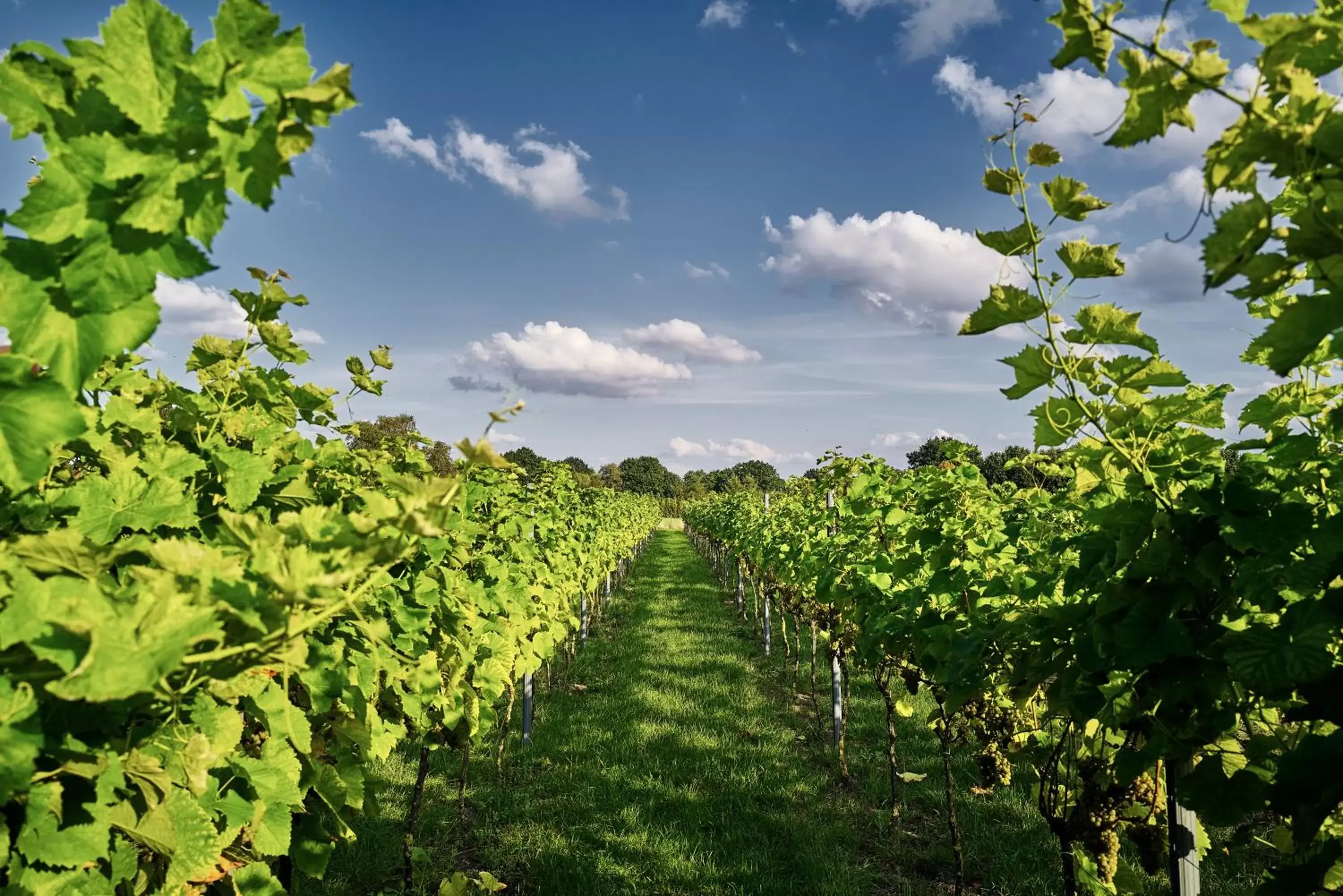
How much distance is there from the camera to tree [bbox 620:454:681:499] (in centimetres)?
9650

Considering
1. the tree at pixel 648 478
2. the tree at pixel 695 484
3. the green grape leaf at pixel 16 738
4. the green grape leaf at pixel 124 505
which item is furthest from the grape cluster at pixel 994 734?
the tree at pixel 648 478

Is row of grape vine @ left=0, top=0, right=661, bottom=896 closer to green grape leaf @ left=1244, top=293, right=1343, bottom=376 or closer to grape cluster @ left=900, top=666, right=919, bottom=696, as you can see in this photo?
green grape leaf @ left=1244, top=293, right=1343, bottom=376

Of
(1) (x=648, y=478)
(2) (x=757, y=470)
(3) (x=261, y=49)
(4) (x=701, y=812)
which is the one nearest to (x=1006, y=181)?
(3) (x=261, y=49)

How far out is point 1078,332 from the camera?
1.59 metres

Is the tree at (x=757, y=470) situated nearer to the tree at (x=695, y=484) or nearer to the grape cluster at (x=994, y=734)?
the tree at (x=695, y=484)

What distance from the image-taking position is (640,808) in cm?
566

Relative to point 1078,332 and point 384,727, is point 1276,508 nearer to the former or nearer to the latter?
point 1078,332

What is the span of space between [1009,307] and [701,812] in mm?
5156

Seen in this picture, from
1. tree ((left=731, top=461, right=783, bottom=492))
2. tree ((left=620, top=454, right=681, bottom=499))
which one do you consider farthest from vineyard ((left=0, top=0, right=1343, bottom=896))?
tree ((left=731, top=461, right=783, bottom=492))

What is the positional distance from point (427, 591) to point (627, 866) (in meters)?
2.66

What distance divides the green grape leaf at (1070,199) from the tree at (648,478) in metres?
85.3

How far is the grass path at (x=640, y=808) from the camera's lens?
15.3 ft

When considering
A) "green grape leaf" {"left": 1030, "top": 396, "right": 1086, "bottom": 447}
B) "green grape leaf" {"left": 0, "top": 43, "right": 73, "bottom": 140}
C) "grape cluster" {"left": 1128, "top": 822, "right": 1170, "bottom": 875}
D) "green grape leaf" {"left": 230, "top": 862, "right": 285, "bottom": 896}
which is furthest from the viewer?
"grape cluster" {"left": 1128, "top": 822, "right": 1170, "bottom": 875}

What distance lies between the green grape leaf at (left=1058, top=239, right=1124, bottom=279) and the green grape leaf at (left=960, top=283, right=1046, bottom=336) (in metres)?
0.14
